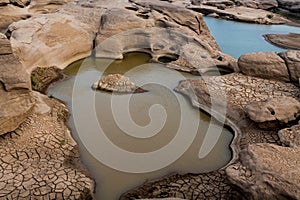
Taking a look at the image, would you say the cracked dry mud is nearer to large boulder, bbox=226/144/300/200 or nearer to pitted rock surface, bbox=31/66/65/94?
large boulder, bbox=226/144/300/200

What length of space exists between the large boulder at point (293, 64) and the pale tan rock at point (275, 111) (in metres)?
2.00

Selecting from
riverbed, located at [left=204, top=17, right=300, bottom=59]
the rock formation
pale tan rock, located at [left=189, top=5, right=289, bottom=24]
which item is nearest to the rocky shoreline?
riverbed, located at [left=204, top=17, right=300, bottom=59]

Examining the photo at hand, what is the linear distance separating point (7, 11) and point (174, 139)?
11055mm

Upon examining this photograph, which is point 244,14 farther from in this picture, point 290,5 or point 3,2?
point 3,2

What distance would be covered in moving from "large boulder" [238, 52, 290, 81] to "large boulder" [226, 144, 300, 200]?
4276mm

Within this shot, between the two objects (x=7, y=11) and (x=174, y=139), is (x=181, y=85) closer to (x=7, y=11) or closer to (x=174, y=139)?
(x=174, y=139)

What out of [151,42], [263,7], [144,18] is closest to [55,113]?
[151,42]

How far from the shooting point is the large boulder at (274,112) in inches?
287

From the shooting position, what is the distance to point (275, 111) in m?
7.35

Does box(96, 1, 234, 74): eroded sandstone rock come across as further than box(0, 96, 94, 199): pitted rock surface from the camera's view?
Yes

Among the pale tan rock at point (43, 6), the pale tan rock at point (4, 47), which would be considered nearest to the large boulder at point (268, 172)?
the pale tan rock at point (4, 47)

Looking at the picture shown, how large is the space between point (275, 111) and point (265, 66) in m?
2.58

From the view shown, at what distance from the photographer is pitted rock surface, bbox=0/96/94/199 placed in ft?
18.2

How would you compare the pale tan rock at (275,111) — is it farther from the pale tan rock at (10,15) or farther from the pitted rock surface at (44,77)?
the pale tan rock at (10,15)
